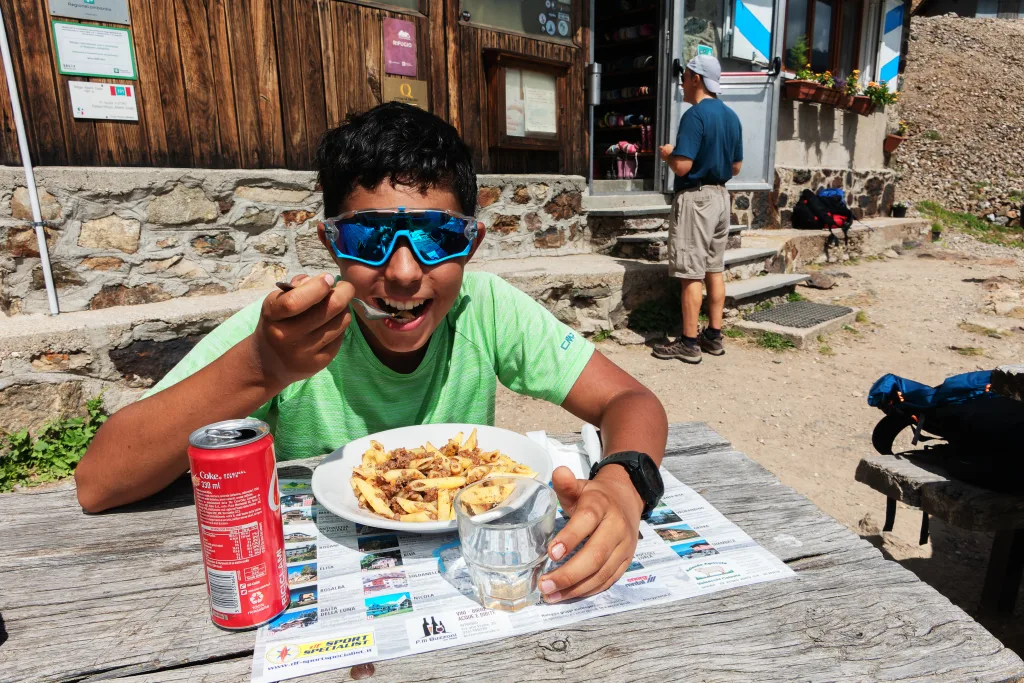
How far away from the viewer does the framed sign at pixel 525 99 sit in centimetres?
A: 514

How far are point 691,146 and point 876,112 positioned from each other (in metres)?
6.75

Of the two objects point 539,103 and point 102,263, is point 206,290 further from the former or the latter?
point 539,103

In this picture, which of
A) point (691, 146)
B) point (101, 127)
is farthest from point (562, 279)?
point (101, 127)

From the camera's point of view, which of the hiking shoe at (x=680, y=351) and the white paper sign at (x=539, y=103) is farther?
the white paper sign at (x=539, y=103)

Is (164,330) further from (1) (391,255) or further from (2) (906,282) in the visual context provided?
(2) (906,282)

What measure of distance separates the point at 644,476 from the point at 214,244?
3.52 meters

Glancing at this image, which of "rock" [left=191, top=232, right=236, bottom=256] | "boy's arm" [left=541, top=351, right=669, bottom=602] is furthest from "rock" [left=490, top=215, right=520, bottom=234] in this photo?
"boy's arm" [left=541, top=351, right=669, bottom=602]

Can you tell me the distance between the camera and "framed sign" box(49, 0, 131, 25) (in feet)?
10.8

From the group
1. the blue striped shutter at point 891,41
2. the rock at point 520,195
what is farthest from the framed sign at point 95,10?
the blue striped shutter at point 891,41

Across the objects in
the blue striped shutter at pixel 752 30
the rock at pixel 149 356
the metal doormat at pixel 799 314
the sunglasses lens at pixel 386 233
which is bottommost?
the metal doormat at pixel 799 314

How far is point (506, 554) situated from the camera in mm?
977

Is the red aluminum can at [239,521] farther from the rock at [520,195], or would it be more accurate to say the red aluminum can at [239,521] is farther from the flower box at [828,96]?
the flower box at [828,96]

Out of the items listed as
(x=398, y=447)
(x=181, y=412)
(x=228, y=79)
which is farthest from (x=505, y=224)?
(x=181, y=412)

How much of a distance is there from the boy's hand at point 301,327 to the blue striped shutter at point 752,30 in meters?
7.30
